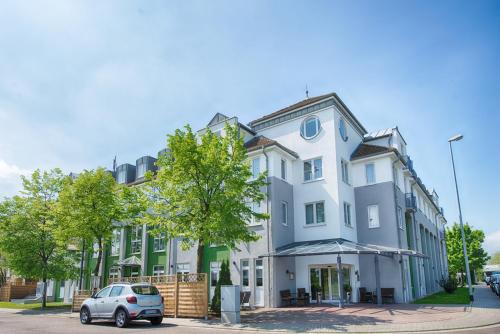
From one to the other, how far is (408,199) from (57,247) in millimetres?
25663

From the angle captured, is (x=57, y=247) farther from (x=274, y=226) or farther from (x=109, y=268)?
(x=274, y=226)

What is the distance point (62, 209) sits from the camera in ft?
78.7

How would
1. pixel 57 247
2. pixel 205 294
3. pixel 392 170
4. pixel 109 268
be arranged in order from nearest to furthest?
1. pixel 205 294
2. pixel 392 170
3. pixel 57 247
4. pixel 109 268

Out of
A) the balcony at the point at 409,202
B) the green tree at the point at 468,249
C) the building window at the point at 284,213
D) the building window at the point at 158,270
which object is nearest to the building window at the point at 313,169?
the building window at the point at 284,213

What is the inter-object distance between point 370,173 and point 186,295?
1513 cm

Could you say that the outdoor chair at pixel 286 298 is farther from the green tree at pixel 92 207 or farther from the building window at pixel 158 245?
the building window at pixel 158 245

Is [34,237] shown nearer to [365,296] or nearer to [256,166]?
[256,166]

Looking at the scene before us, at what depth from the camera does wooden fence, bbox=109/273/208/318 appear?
16547 mm

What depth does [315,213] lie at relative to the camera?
24.9m

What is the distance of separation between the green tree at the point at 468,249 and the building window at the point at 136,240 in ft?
172

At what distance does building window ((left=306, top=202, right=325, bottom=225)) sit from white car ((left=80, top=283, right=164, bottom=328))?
12573mm

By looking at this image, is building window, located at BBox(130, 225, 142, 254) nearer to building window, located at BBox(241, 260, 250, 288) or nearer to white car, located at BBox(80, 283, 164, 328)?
building window, located at BBox(241, 260, 250, 288)

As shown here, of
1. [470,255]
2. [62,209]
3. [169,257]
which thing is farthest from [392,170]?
[470,255]

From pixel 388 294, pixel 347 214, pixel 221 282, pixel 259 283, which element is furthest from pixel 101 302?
pixel 388 294
